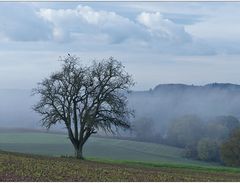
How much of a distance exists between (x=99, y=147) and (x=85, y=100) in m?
33.5

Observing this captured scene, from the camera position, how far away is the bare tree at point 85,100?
182ft

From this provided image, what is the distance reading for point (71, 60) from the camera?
5691 cm

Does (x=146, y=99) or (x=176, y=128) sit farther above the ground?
(x=146, y=99)

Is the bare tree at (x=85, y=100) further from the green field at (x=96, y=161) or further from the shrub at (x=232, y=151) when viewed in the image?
the shrub at (x=232, y=151)

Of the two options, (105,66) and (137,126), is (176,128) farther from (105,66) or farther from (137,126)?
(105,66)

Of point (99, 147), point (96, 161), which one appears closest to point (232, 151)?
point (99, 147)

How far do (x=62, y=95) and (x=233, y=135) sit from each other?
111 feet

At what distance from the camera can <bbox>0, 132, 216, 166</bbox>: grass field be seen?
79000 millimetres

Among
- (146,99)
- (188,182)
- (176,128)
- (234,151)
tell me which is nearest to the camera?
(188,182)

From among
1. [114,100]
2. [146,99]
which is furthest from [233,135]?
[146,99]

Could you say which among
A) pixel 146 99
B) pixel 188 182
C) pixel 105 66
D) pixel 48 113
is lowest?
pixel 188 182

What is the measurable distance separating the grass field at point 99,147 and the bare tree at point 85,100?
21285mm

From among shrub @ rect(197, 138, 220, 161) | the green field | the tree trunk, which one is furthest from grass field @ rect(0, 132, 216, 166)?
the tree trunk

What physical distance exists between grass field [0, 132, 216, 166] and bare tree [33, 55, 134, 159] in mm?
21285
